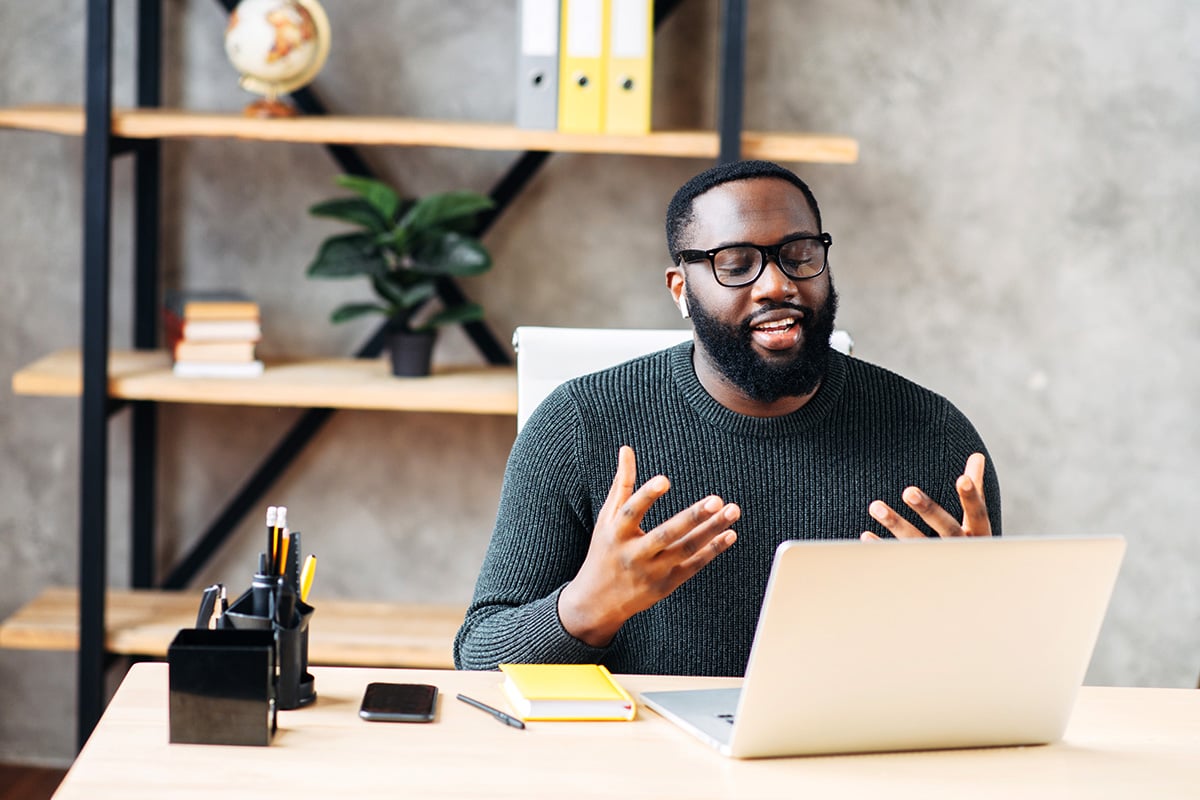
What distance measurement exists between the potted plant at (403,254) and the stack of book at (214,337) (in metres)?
0.19

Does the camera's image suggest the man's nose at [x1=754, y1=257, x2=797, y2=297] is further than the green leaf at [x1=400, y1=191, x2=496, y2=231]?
No

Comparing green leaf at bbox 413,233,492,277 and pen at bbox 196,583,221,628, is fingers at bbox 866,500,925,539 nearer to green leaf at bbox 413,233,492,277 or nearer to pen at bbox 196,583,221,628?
pen at bbox 196,583,221,628

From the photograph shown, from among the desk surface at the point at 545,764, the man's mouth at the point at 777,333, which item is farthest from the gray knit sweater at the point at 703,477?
the desk surface at the point at 545,764

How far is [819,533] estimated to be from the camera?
65.0 inches

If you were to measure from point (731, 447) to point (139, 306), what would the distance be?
158cm

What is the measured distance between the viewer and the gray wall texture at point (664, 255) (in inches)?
108

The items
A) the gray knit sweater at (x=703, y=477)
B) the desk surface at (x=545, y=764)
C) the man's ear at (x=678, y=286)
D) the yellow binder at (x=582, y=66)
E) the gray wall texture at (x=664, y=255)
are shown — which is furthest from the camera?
the gray wall texture at (x=664, y=255)

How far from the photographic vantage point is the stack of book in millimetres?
2498

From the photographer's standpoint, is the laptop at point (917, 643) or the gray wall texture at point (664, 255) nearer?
the laptop at point (917, 643)

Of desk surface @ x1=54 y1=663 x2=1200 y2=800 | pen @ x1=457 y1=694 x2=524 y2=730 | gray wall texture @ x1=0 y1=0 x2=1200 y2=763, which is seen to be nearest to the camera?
desk surface @ x1=54 y1=663 x2=1200 y2=800

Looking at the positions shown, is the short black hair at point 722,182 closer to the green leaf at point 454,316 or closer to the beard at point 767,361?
the beard at point 767,361

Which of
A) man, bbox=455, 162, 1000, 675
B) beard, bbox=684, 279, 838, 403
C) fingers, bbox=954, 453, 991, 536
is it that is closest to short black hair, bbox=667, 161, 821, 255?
man, bbox=455, 162, 1000, 675

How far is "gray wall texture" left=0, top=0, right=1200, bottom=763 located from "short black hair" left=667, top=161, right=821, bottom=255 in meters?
1.06

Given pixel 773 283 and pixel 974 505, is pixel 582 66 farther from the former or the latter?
pixel 974 505
